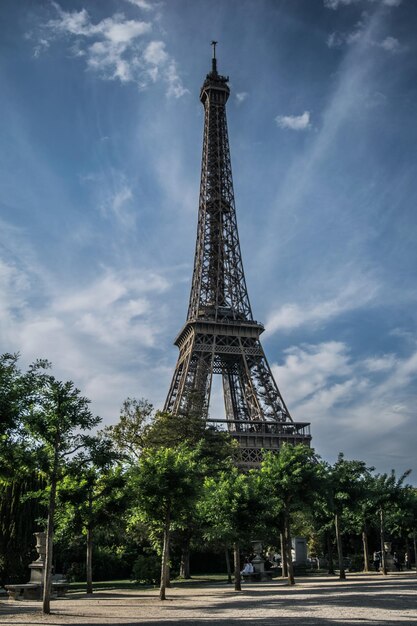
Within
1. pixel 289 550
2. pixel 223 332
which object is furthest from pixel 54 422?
pixel 223 332

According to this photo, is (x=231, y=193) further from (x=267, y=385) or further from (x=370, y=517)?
(x=370, y=517)

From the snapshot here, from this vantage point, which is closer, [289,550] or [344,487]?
[289,550]

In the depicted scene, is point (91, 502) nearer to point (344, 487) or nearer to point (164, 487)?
point (164, 487)

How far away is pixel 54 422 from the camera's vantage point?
20719mm

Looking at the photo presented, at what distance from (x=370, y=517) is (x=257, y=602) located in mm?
25707

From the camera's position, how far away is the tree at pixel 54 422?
67.5ft

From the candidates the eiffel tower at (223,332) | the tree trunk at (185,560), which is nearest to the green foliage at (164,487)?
the tree trunk at (185,560)

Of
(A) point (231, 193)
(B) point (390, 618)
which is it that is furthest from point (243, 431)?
(B) point (390, 618)

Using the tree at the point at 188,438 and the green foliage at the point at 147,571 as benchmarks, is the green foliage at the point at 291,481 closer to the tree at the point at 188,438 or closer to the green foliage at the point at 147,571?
the tree at the point at 188,438

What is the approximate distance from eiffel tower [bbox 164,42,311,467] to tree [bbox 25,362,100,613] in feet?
134

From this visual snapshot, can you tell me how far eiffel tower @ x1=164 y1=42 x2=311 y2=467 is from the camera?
224 feet

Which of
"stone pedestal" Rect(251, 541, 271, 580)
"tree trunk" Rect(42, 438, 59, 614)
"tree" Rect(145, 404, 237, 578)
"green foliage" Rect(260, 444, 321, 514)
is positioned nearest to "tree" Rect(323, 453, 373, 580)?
"green foliage" Rect(260, 444, 321, 514)

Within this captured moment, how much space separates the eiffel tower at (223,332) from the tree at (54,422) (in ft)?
134

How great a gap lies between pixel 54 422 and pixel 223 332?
54.1 m
